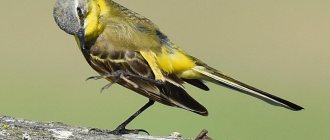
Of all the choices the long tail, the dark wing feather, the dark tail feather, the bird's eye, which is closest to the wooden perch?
the dark tail feather

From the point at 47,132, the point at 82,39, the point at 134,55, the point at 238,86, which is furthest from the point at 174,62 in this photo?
the point at 47,132

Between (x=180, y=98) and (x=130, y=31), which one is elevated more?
(x=130, y=31)

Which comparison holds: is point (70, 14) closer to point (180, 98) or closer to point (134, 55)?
point (134, 55)

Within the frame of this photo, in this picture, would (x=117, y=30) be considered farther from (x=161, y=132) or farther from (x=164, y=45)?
(x=161, y=132)

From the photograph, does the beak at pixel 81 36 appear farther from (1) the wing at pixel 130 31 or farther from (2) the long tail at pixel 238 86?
(2) the long tail at pixel 238 86

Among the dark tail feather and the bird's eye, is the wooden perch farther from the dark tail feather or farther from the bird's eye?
the bird's eye

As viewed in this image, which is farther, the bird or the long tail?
the bird
